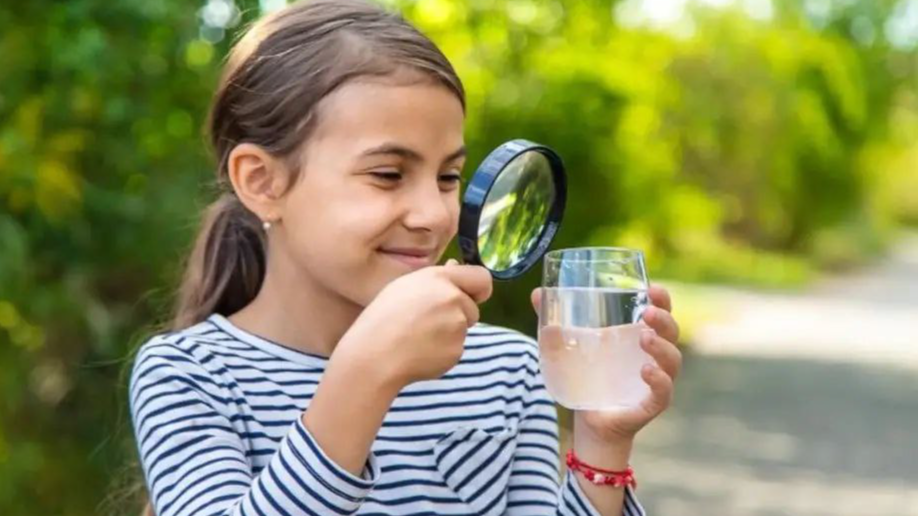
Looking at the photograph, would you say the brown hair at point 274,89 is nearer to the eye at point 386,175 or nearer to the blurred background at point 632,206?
the eye at point 386,175

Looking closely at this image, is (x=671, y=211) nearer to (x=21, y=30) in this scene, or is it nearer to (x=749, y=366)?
(x=749, y=366)

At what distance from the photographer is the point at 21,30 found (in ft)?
11.7

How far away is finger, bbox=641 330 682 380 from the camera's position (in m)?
1.59

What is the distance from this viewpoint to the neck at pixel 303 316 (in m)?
1.77

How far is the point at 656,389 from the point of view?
163cm

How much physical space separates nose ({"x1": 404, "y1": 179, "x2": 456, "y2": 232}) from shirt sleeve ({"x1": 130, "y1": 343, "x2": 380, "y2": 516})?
275mm

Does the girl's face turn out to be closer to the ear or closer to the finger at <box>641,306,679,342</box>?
the ear

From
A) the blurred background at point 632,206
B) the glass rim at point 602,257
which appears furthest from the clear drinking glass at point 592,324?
the blurred background at point 632,206

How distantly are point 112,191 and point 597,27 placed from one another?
564cm

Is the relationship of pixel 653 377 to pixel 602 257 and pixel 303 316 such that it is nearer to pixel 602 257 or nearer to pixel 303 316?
pixel 602 257

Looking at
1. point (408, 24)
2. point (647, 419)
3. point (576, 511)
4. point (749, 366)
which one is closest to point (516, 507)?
point (576, 511)

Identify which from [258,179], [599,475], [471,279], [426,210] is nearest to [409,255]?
[426,210]

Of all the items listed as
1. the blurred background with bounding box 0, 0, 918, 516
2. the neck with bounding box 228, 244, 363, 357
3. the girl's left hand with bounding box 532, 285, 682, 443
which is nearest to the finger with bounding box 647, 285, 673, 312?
the girl's left hand with bounding box 532, 285, 682, 443

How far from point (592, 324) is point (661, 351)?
90 millimetres
